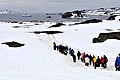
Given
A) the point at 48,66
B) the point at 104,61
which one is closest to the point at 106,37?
the point at 48,66

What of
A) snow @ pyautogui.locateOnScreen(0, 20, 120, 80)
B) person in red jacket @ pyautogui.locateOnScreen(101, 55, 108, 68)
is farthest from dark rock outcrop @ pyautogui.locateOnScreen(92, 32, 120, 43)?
person in red jacket @ pyautogui.locateOnScreen(101, 55, 108, 68)

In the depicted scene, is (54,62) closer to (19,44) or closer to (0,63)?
(0,63)

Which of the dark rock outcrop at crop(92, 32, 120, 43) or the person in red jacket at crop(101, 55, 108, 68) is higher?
the person in red jacket at crop(101, 55, 108, 68)

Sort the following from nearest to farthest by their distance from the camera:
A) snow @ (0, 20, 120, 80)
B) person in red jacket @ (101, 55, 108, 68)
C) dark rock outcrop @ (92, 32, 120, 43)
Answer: snow @ (0, 20, 120, 80)
person in red jacket @ (101, 55, 108, 68)
dark rock outcrop @ (92, 32, 120, 43)

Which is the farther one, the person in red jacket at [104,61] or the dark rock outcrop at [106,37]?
the dark rock outcrop at [106,37]

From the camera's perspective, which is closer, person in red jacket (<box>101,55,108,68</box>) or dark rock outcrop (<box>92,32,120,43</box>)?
person in red jacket (<box>101,55,108,68</box>)

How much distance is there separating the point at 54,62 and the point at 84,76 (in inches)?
442

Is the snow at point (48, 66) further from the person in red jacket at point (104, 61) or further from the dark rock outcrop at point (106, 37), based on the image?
the dark rock outcrop at point (106, 37)

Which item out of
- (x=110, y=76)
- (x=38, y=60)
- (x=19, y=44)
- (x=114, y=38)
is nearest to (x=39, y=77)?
(x=110, y=76)

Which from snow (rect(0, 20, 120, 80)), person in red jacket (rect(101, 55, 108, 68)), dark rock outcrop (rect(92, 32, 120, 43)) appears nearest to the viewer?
snow (rect(0, 20, 120, 80))

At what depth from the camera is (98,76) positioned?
16672 millimetres

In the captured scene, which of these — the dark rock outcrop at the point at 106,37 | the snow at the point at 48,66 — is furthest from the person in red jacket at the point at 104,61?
the dark rock outcrop at the point at 106,37

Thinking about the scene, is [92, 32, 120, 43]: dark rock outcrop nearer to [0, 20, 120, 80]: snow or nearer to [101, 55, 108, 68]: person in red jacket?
[0, 20, 120, 80]: snow

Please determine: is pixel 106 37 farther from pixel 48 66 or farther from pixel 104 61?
pixel 104 61
